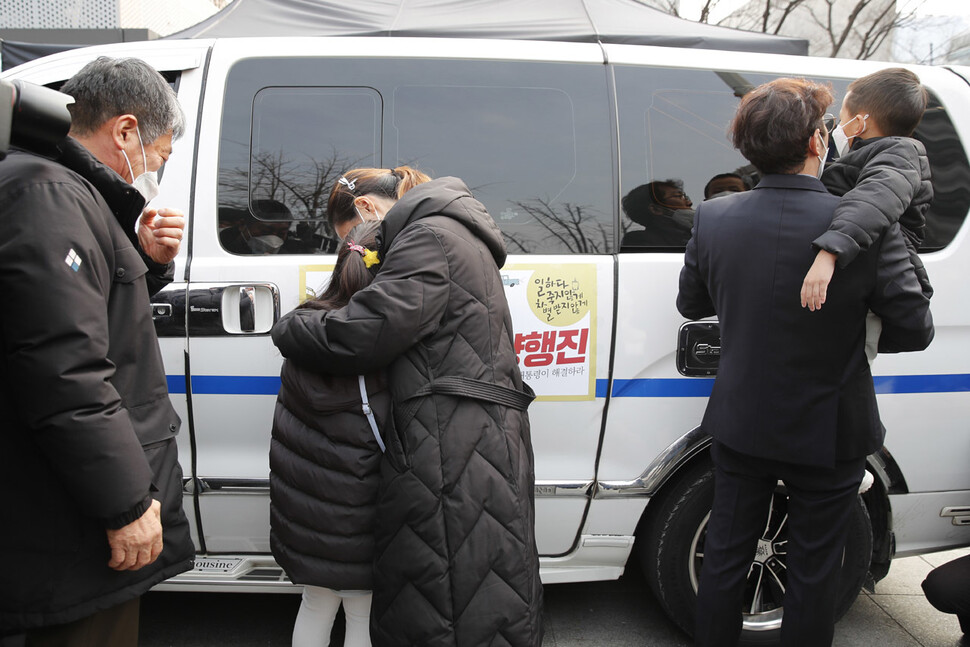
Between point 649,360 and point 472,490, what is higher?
point 649,360

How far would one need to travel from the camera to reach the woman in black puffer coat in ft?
6.01

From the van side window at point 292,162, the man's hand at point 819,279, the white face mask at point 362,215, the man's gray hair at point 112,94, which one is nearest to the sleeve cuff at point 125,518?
the man's gray hair at point 112,94

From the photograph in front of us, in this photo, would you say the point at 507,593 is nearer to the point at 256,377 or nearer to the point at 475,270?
the point at 475,270

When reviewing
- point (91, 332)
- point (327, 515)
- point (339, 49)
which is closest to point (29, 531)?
point (91, 332)

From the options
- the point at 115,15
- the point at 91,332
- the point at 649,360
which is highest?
the point at 115,15

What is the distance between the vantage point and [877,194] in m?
1.93

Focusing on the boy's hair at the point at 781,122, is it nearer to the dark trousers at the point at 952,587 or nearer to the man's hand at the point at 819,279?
the man's hand at the point at 819,279

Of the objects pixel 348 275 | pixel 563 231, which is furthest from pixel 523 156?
pixel 348 275

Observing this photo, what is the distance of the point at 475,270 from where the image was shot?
180 cm

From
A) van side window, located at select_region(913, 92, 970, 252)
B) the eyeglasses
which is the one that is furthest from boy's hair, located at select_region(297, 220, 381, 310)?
van side window, located at select_region(913, 92, 970, 252)

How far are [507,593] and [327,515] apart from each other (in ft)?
1.65

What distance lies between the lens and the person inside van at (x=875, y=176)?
1.86m

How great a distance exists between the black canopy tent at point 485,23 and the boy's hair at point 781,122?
43.0 inches

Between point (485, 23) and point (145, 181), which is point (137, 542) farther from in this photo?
point (485, 23)
